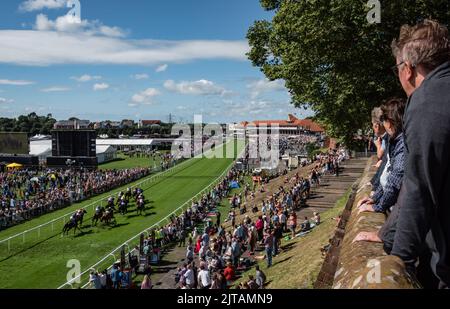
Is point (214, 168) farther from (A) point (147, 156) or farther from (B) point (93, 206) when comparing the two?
(B) point (93, 206)

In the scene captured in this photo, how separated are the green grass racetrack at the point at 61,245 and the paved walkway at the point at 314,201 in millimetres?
3321

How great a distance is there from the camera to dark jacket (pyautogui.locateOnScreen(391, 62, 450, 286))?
215 centimetres

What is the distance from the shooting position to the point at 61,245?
86.0 ft

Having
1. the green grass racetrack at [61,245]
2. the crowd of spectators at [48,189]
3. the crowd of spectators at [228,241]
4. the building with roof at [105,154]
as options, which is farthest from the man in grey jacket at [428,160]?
the building with roof at [105,154]

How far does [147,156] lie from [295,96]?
67.0 metres

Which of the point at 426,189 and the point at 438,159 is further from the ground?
the point at 438,159

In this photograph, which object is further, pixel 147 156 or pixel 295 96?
pixel 147 156

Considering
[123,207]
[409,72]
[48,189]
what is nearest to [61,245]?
[123,207]

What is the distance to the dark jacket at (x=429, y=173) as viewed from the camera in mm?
2150

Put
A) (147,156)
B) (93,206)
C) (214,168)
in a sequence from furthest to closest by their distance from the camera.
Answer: (147,156) < (214,168) < (93,206)

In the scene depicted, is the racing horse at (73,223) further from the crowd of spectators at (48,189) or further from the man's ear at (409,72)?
the man's ear at (409,72)

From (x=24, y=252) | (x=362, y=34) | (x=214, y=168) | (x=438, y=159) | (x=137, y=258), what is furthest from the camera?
(x=214, y=168)
